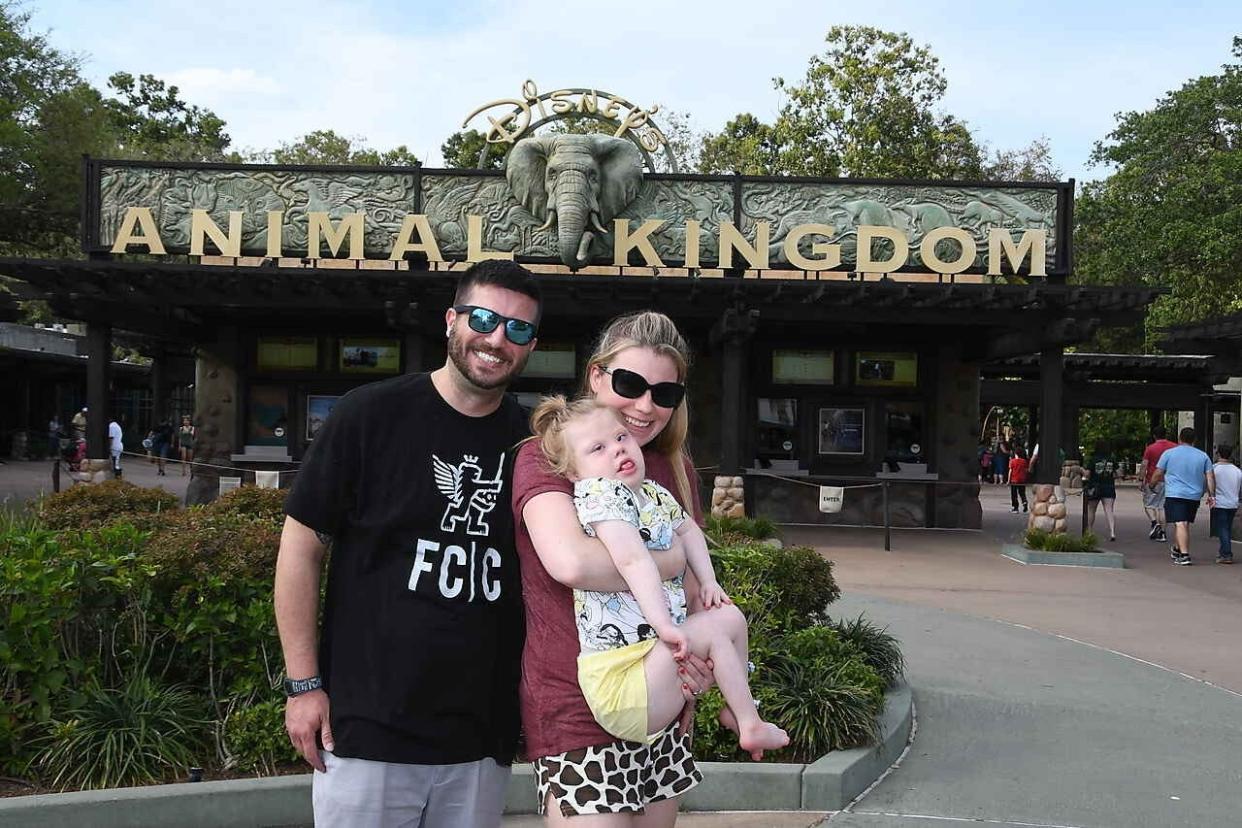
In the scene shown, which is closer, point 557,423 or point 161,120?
point 557,423

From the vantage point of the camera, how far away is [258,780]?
14.5 ft

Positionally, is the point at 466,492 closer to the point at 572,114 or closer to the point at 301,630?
the point at 301,630

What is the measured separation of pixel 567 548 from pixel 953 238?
14.4 m

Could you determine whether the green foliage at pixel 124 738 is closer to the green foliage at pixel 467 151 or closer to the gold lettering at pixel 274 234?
the gold lettering at pixel 274 234

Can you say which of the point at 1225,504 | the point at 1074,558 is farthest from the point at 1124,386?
the point at 1074,558

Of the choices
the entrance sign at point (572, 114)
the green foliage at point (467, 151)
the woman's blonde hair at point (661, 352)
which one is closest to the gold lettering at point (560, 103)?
the entrance sign at point (572, 114)

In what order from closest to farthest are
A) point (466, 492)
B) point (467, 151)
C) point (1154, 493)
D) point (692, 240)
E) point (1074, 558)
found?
point (466, 492) < point (1074, 558) < point (692, 240) < point (1154, 493) < point (467, 151)

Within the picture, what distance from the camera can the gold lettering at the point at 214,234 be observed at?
50.1 ft

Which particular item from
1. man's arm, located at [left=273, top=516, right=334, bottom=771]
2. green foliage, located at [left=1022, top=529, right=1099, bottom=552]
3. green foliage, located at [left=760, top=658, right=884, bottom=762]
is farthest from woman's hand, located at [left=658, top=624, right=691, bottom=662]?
green foliage, located at [left=1022, top=529, right=1099, bottom=552]

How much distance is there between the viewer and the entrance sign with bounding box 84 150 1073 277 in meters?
15.8

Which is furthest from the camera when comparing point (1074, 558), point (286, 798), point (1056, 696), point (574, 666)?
point (1074, 558)

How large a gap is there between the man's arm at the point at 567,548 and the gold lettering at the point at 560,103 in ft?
49.7

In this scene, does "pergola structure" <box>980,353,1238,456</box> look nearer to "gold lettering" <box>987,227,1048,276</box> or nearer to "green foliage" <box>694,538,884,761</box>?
"gold lettering" <box>987,227,1048,276</box>

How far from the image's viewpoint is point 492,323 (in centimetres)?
262
